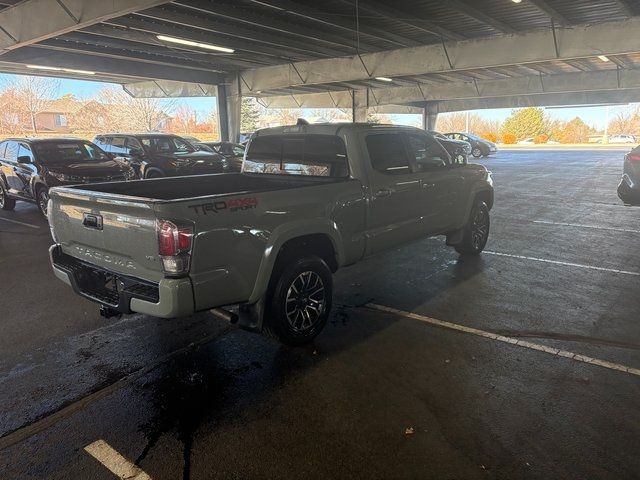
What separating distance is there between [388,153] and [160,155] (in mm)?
10553

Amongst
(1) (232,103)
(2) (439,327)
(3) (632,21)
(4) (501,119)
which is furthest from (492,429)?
(4) (501,119)

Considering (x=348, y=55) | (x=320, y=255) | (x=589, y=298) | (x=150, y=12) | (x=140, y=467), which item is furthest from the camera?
(x=348, y=55)

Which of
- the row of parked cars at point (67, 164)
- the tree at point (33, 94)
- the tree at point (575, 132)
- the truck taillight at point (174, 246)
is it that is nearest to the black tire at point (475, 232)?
the truck taillight at point (174, 246)

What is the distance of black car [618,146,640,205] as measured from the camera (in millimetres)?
9164

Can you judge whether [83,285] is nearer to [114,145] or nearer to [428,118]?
[114,145]

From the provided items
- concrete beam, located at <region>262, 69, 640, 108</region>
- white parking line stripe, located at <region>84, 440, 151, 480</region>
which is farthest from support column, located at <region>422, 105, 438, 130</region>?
white parking line stripe, located at <region>84, 440, 151, 480</region>

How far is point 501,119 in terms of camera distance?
63812 millimetres

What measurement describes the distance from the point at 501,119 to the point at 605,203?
57310mm

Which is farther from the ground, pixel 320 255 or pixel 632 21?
pixel 632 21

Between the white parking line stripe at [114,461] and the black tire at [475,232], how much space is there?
5.39m

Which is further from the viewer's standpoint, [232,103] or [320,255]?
[232,103]

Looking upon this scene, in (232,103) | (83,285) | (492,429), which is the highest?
(232,103)

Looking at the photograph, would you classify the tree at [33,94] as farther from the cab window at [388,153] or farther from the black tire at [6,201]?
the cab window at [388,153]

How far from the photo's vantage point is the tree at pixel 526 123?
56.1 metres
